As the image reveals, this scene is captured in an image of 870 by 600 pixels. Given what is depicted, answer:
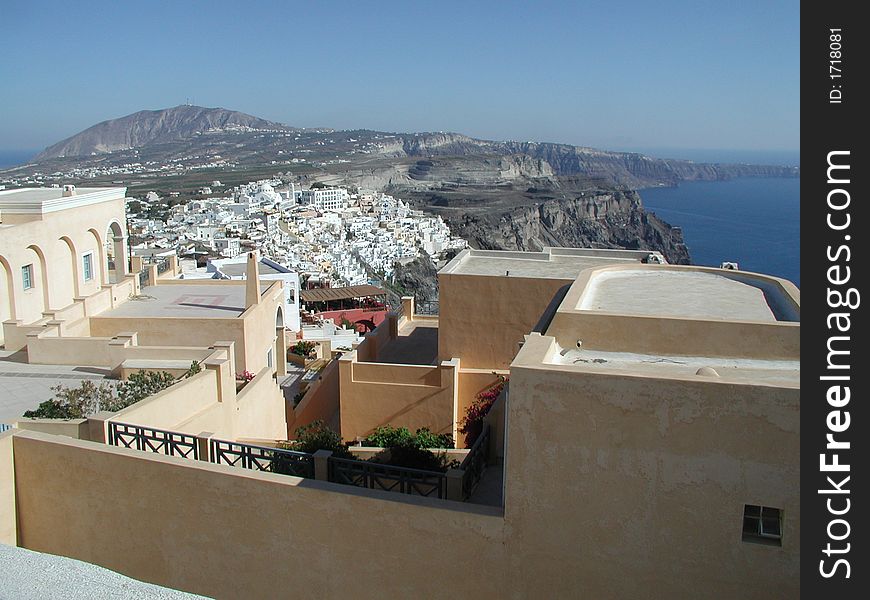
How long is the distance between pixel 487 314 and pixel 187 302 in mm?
7098

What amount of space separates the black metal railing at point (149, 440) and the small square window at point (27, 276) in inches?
344

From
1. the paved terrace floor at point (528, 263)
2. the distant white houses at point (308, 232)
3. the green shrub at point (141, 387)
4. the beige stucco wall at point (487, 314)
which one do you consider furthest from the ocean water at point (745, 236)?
the green shrub at point (141, 387)

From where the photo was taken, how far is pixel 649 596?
20.4 ft

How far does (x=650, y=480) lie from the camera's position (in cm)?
601

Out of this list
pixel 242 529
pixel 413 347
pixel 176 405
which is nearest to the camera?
pixel 242 529

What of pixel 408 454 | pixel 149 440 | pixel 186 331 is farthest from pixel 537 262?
pixel 149 440

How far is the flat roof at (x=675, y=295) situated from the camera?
28.9 ft

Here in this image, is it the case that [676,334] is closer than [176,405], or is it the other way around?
[676,334]

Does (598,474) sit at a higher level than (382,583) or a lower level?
higher

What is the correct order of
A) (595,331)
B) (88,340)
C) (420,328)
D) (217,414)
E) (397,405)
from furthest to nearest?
(420,328) → (397,405) → (88,340) → (217,414) → (595,331)

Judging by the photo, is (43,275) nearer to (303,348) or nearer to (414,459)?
(303,348)

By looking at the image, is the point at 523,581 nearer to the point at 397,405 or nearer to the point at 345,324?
the point at 397,405
